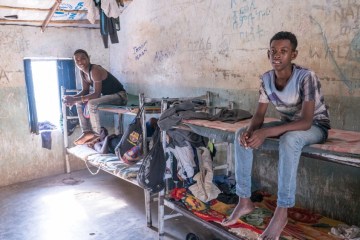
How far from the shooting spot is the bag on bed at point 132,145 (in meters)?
4.04

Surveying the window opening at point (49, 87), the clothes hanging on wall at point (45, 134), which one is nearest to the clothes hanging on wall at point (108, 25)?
the window opening at point (49, 87)

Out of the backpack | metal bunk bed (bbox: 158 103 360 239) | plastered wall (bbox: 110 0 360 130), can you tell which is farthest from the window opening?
metal bunk bed (bbox: 158 103 360 239)

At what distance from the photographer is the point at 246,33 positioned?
3.80m

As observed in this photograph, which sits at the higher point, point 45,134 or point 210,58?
point 210,58

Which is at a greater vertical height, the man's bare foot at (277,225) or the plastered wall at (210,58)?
the plastered wall at (210,58)

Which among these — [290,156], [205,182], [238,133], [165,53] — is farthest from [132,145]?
[290,156]

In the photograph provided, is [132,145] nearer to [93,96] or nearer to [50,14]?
[93,96]

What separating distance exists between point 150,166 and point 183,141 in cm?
44

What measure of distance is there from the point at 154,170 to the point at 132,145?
2.26ft

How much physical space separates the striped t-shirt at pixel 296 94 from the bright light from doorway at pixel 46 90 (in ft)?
14.8

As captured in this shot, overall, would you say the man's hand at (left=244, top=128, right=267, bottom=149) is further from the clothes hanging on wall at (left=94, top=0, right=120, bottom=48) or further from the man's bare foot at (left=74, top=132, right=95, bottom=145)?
the clothes hanging on wall at (left=94, top=0, right=120, bottom=48)

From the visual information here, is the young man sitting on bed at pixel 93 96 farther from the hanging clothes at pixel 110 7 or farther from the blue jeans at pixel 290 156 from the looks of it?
the blue jeans at pixel 290 156

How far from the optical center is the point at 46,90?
239 inches

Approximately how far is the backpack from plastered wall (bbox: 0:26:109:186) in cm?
315
